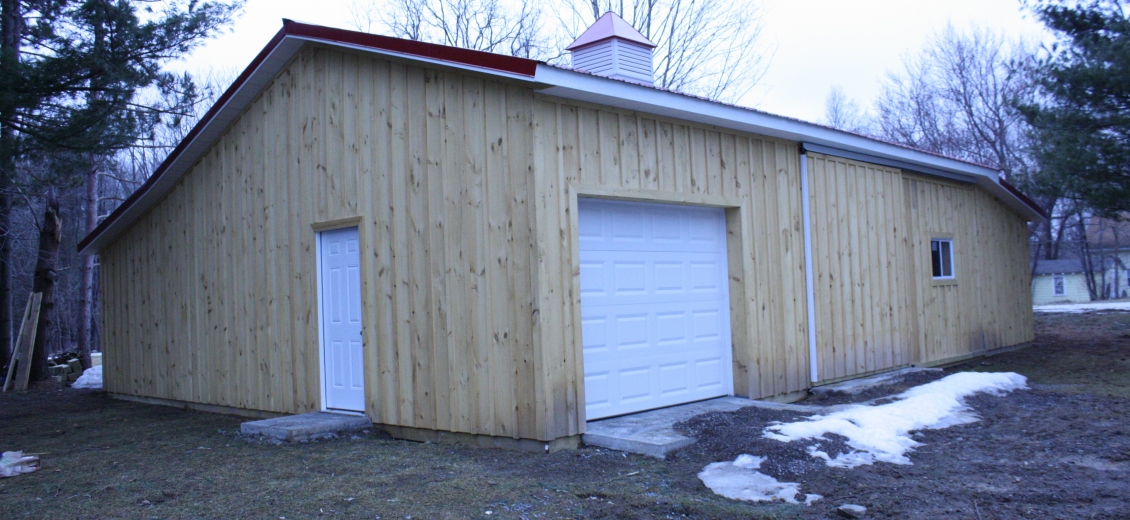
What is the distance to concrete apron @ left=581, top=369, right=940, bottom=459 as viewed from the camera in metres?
6.17

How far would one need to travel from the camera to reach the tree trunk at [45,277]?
46.8ft

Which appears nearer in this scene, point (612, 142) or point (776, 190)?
point (612, 142)

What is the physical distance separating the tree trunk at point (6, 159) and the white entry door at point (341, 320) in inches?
137

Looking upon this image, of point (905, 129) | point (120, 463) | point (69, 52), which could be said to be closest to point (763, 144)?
point (120, 463)

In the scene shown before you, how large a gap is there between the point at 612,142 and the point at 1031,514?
4.16 metres

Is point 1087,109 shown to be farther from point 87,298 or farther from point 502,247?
point 87,298

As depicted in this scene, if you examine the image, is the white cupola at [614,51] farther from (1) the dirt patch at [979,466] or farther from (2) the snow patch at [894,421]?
(2) the snow patch at [894,421]

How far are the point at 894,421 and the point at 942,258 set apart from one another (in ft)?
20.4

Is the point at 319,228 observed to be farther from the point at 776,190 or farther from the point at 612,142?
the point at 776,190

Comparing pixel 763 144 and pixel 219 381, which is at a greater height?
pixel 763 144

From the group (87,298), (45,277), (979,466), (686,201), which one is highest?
(686,201)

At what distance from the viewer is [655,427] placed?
6.75m

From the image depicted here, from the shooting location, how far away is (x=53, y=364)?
15836 millimetres

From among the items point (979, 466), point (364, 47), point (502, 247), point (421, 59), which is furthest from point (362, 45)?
point (979, 466)
